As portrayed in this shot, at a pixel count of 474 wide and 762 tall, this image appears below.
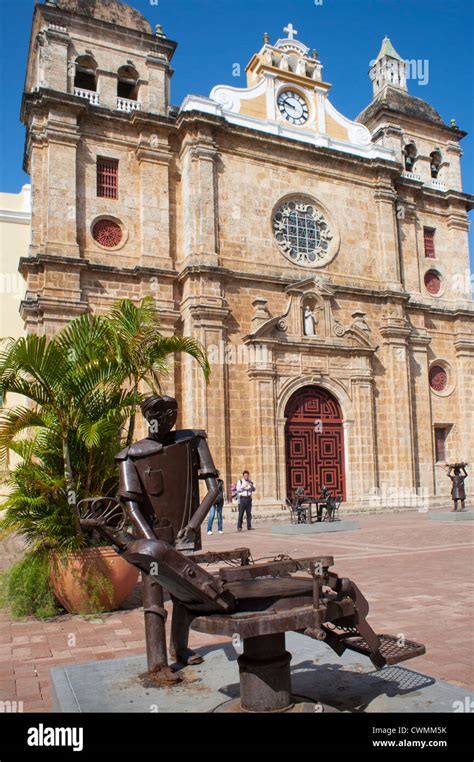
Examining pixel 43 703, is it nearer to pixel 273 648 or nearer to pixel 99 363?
pixel 273 648

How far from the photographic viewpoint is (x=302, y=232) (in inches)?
885

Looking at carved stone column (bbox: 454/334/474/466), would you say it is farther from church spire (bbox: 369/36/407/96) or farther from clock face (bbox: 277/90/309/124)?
church spire (bbox: 369/36/407/96)

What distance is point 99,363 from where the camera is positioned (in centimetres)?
764

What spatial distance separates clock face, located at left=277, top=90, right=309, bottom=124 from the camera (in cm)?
2317

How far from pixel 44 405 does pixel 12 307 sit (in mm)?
17054

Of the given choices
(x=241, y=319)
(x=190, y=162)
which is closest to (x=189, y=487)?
(x=241, y=319)

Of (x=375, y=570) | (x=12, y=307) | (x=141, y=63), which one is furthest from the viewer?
(x=12, y=307)

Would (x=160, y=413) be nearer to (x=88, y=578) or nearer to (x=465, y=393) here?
(x=88, y=578)

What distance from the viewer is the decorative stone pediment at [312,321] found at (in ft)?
67.1

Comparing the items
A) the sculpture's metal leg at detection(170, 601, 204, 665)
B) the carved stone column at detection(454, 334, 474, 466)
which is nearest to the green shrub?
the sculpture's metal leg at detection(170, 601, 204, 665)

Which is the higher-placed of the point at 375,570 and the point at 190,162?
the point at 190,162

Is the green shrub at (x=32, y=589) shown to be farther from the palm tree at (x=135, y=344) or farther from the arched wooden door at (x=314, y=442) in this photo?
the arched wooden door at (x=314, y=442)

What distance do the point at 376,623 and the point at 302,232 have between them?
1802 centimetres

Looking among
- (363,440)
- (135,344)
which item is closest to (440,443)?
(363,440)
